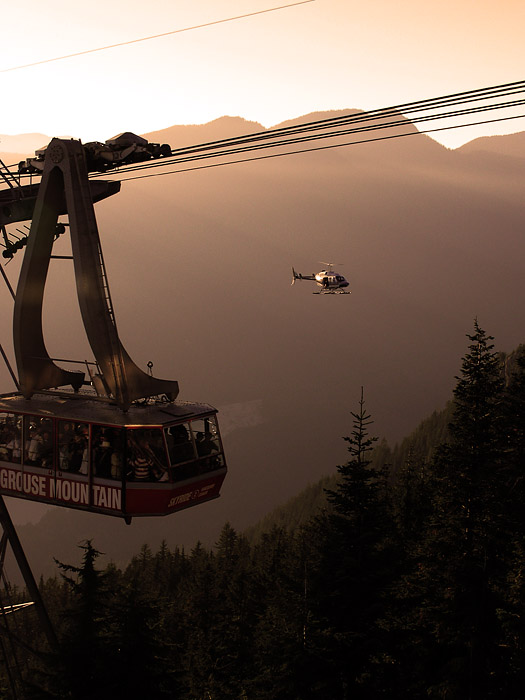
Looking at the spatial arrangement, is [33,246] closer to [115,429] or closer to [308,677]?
[115,429]

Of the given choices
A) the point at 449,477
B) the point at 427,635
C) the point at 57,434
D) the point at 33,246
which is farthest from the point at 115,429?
the point at 427,635

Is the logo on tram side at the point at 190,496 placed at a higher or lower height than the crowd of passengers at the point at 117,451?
lower

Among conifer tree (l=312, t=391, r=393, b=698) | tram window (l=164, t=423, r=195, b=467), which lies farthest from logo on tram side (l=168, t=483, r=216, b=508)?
conifer tree (l=312, t=391, r=393, b=698)

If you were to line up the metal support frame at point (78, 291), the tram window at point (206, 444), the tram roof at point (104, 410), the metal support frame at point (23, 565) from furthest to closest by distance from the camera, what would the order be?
the metal support frame at point (23, 565) → the metal support frame at point (78, 291) → the tram window at point (206, 444) → the tram roof at point (104, 410)

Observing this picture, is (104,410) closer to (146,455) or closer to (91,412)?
(91,412)

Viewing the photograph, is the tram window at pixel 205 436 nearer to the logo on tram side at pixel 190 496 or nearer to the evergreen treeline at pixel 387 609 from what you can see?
the logo on tram side at pixel 190 496

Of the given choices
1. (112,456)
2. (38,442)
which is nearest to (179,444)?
(112,456)

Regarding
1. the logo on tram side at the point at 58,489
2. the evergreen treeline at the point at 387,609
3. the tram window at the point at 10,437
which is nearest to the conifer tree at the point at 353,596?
the evergreen treeline at the point at 387,609
